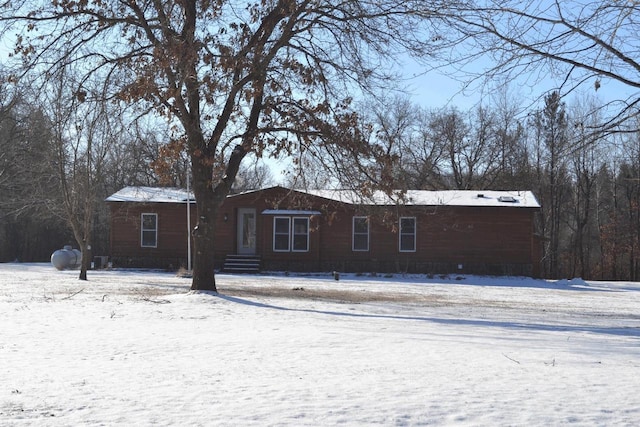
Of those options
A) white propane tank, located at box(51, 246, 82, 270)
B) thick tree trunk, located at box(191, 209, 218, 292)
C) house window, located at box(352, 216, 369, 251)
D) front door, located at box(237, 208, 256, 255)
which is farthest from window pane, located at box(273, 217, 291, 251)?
thick tree trunk, located at box(191, 209, 218, 292)

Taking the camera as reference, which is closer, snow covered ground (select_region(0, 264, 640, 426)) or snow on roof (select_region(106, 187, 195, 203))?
snow covered ground (select_region(0, 264, 640, 426))

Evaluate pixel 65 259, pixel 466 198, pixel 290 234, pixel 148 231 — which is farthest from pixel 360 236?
pixel 65 259

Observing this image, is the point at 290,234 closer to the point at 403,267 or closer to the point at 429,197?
the point at 403,267

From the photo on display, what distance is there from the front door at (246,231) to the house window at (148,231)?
4.18m

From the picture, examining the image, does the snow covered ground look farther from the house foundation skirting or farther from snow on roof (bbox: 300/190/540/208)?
the house foundation skirting

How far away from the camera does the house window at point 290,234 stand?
32906mm

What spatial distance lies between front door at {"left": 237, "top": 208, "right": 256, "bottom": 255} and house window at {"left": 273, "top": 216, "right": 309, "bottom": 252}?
4.92 feet

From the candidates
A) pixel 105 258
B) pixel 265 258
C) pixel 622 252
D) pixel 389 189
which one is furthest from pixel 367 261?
pixel 622 252

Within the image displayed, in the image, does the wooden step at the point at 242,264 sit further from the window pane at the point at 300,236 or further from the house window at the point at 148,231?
the house window at the point at 148,231

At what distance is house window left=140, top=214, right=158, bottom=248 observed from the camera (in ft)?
112

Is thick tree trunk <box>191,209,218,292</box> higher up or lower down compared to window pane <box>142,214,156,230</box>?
lower down

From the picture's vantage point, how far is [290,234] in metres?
32.9

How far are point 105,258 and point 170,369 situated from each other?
94.4 ft

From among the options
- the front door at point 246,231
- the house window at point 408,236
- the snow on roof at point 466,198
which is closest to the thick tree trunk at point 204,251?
the snow on roof at point 466,198
